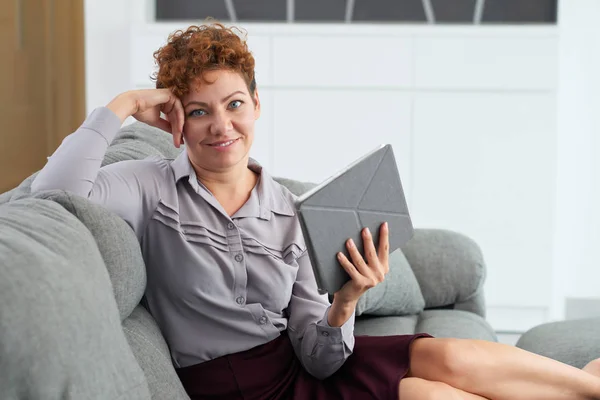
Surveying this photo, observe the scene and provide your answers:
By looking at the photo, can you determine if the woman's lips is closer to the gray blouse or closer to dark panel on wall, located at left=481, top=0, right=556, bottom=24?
the gray blouse

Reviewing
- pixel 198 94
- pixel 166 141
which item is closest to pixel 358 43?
pixel 166 141

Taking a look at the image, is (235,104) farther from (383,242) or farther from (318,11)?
(318,11)

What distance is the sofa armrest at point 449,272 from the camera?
276 cm

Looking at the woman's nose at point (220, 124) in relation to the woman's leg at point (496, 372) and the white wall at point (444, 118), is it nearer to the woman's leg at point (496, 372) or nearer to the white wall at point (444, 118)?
the woman's leg at point (496, 372)

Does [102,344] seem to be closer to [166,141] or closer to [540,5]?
[166,141]

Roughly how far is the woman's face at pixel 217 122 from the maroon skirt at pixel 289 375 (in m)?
0.37

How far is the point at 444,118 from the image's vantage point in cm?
411

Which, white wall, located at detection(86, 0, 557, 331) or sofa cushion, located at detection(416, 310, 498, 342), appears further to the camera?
white wall, located at detection(86, 0, 557, 331)

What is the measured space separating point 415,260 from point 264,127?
1574 mm

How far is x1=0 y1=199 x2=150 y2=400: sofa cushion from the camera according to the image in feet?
3.24

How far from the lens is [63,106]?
15.7 feet

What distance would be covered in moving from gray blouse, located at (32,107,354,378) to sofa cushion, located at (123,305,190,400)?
7 centimetres

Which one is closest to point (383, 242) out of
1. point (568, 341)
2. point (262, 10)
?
point (568, 341)

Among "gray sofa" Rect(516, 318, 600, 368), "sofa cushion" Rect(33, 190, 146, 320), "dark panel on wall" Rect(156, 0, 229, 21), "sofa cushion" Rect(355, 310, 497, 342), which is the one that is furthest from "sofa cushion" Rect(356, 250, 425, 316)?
"dark panel on wall" Rect(156, 0, 229, 21)
